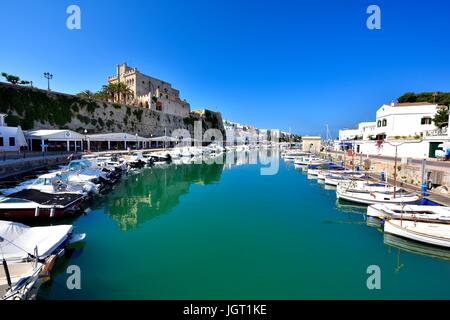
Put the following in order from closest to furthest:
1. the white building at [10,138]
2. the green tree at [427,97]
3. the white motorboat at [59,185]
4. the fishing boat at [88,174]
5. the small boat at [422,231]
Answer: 1. the small boat at [422,231]
2. the white motorboat at [59,185]
3. the fishing boat at [88,174]
4. the white building at [10,138]
5. the green tree at [427,97]

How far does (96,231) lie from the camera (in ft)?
29.9

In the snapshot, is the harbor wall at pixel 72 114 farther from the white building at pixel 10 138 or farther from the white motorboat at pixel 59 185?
the white motorboat at pixel 59 185

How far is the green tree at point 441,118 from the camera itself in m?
24.6

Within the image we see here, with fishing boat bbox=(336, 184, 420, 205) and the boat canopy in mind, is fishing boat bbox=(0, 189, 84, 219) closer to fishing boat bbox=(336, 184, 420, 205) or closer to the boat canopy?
the boat canopy

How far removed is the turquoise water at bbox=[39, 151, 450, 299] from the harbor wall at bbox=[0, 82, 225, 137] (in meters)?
24.9

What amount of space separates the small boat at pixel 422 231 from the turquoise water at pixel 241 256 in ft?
0.98

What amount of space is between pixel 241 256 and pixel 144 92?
53437 millimetres

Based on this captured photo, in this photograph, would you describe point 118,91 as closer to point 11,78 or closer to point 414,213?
point 11,78

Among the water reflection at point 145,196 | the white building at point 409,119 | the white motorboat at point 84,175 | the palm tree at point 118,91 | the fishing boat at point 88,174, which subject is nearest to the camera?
the water reflection at point 145,196

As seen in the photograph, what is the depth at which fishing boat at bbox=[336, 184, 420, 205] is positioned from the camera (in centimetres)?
1157

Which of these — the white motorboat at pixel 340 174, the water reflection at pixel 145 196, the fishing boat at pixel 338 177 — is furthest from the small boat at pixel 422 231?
the white motorboat at pixel 340 174

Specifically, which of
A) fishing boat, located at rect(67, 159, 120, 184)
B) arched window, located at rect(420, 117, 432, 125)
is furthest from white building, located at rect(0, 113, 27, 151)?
arched window, located at rect(420, 117, 432, 125)
